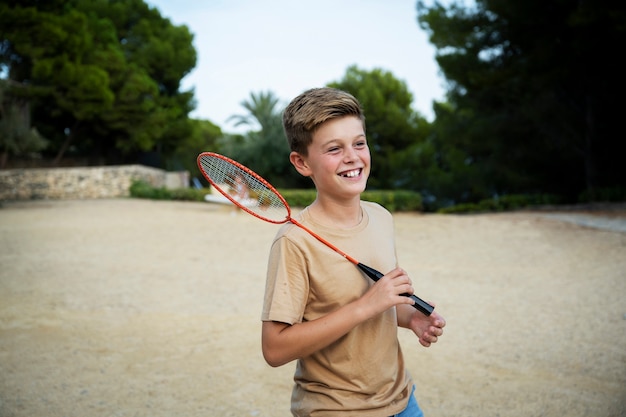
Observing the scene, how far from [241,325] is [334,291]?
4.02 meters

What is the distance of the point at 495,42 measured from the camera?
1677 cm

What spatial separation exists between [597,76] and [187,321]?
14.4 metres

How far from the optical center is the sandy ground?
376 cm

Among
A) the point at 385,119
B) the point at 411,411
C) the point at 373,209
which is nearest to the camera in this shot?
the point at 411,411

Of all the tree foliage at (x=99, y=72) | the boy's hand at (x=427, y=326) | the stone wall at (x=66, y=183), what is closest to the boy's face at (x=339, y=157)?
the boy's hand at (x=427, y=326)

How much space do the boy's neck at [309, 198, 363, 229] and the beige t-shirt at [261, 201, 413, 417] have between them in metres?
0.03

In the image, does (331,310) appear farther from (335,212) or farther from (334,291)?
(335,212)

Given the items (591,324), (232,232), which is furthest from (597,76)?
(591,324)

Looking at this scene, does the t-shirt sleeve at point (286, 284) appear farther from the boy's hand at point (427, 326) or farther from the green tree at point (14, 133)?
the green tree at point (14, 133)

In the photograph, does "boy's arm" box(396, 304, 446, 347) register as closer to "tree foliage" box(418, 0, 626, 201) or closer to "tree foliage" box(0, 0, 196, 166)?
"tree foliage" box(418, 0, 626, 201)

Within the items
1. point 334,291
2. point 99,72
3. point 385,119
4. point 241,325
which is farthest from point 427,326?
point 385,119

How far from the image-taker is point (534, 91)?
16.2 metres

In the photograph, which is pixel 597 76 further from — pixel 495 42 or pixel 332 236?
pixel 332 236

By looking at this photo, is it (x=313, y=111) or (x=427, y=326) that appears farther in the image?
(x=427, y=326)
